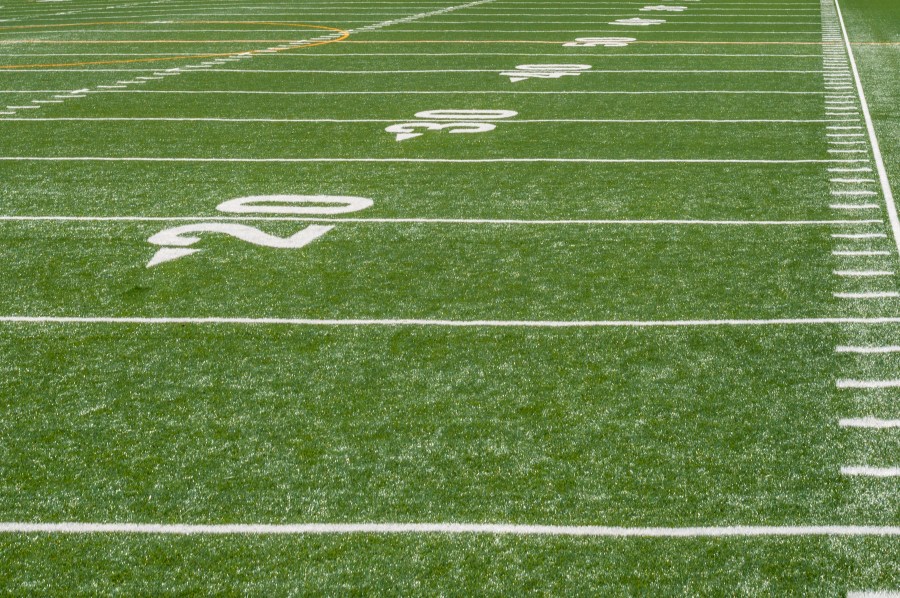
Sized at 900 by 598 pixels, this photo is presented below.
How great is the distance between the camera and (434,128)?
29.5ft

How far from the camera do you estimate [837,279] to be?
17.2 ft

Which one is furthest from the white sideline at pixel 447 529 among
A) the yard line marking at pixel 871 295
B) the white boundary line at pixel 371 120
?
the white boundary line at pixel 371 120

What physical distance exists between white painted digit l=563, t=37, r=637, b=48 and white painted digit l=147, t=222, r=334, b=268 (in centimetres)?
885

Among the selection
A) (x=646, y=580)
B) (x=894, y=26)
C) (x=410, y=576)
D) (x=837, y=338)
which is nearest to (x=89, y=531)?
(x=410, y=576)

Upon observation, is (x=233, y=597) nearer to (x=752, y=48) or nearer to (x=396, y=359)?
(x=396, y=359)

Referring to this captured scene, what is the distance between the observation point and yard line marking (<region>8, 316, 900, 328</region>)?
187 inches

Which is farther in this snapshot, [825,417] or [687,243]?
[687,243]

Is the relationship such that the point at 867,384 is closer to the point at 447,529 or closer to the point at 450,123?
the point at 447,529

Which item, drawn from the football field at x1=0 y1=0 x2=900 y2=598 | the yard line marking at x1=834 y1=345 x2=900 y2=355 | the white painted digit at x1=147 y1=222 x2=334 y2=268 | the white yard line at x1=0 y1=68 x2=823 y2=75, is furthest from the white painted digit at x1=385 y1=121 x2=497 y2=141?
the yard line marking at x1=834 y1=345 x2=900 y2=355

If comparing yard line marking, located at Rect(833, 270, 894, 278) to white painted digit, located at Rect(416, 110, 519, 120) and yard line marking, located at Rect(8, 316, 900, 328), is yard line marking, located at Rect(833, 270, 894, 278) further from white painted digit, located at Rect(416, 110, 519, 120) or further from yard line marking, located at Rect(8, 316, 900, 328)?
white painted digit, located at Rect(416, 110, 519, 120)

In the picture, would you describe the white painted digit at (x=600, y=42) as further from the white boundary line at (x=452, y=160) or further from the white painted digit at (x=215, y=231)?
the white painted digit at (x=215, y=231)

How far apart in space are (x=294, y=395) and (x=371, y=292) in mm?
1149

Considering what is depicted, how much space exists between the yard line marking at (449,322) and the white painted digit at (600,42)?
9978 mm

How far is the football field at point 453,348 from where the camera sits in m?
3.14
